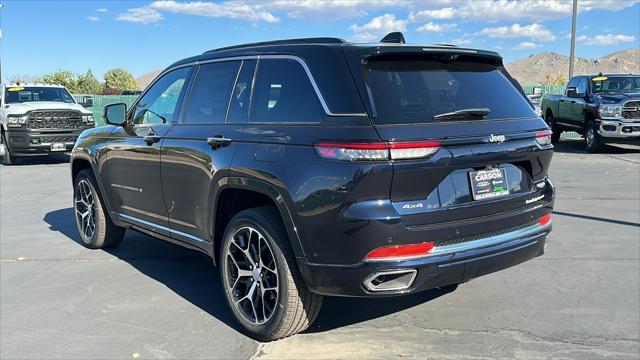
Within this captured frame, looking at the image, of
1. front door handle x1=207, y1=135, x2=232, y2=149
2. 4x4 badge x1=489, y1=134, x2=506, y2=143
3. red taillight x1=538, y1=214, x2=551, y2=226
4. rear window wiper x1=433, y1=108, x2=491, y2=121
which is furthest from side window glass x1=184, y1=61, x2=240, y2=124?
red taillight x1=538, y1=214, x2=551, y2=226

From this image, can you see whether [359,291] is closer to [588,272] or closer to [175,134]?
[175,134]

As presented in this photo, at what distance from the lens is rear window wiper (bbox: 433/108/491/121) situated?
3.42 m

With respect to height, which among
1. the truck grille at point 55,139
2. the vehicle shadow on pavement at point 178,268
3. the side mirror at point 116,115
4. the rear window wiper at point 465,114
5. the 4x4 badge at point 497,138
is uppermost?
the rear window wiper at point 465,114

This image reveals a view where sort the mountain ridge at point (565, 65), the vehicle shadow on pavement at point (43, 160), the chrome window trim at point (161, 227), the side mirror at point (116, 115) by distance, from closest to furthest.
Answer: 1. the chrome window trim at point (161, 227)
2. the side mirror at point (116, 115)
3. the vehicle shadow on pavement at point (43, 160)
4. the mountain ridge at point (565, 65)

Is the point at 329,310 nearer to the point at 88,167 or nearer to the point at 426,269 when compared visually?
the point at 426,269

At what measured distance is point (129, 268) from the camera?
18.7ft

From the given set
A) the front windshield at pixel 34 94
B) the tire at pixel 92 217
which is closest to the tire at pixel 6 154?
the front windshield at pixel 34 94

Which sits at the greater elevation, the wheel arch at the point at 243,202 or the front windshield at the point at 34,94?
the front windshield at the point at 34,94

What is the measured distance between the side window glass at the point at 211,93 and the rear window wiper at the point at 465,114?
1638 millimetres

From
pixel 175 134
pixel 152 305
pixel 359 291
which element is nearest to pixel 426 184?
pixel 359 291

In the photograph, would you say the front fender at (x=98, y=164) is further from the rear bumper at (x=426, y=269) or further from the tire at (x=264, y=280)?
the rear bumper at (x=426, y=269)

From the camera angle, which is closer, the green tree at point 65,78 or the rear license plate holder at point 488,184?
the rear license plate holder at point 488,184

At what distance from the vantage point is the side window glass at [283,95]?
3551mm

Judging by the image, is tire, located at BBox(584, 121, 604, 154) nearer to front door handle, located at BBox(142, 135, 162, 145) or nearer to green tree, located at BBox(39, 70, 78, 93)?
front door handle, located at BBox(142, 135, 162, 145)
